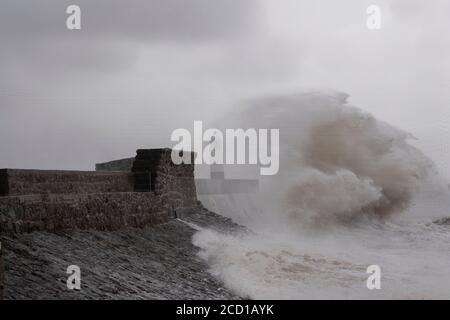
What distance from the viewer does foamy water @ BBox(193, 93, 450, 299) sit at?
984 cm

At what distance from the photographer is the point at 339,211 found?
835 inches

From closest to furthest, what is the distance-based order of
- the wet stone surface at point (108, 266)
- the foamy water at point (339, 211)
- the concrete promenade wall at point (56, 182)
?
the wet stone surface at point (108, 266), the concrete promenade wall at point (56, 182), the foamy water at point (339, 211)

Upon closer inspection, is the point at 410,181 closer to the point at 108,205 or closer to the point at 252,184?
the point at 252,184

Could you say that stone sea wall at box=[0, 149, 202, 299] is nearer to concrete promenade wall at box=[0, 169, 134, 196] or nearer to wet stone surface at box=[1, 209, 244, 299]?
concrete promenade wall at box=[0, 169, 134, 196]

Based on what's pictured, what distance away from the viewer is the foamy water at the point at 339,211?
984 centimetres

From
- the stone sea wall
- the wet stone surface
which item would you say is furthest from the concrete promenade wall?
the wet stone surface

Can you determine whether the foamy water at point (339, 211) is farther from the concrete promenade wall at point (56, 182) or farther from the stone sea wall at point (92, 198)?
the concrete promenade wall at point (56, 182)

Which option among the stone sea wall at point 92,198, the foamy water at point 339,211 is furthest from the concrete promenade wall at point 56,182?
the foamy water at point 339,211

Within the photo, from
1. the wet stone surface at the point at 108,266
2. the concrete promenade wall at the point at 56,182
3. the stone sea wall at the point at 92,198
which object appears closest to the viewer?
the wet stone surface at the point at 108,266

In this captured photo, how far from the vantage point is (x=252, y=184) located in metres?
23.5

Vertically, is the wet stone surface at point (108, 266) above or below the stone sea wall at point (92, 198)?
below

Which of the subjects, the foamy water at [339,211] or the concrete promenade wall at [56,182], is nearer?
the concrete promenade wall at [56,182]

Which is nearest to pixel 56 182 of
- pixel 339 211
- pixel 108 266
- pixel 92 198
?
pixel 92 198
